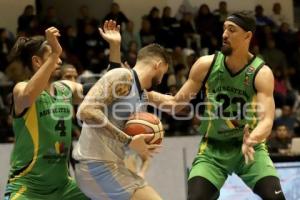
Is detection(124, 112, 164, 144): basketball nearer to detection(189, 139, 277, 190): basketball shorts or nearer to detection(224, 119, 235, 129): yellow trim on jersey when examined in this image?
detection(189, 139, 277, 190): basketball shorts

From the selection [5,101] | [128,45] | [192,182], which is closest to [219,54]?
[192,182]

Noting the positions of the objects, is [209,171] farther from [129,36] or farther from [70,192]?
[129,36]

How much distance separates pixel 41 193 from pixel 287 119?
296 inches

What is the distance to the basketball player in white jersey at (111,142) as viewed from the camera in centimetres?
539

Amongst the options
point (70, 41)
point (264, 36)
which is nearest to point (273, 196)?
point (70, 41)

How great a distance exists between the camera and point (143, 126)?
18.2 ft

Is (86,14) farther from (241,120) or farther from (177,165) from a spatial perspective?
(241,120)

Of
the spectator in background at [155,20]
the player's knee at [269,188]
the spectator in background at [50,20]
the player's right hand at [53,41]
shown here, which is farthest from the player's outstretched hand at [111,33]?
the spectator in background at [155,20]

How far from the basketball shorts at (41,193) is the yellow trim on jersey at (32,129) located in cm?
10

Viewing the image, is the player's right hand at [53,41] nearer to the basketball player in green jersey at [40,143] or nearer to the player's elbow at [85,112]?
the basketball player in green jersey at [40,143]

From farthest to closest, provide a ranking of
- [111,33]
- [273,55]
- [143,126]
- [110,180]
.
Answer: [273,55], [111,33], [143,126], [110,180]

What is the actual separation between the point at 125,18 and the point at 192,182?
853cm

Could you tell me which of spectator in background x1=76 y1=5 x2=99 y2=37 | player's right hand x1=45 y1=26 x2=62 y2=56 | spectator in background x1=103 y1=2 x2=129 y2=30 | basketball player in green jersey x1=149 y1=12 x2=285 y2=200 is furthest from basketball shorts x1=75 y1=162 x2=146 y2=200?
spectator in background x1=103 y1=2 x2=129 y2=30

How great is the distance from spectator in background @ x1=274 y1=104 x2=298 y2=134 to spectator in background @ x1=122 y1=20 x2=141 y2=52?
111 inches
